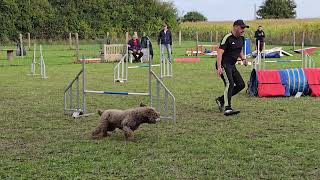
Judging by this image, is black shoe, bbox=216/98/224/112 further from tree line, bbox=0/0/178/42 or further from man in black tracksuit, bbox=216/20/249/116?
tree line, bbox=0/0/178/42

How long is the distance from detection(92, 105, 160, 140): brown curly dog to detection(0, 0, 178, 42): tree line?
153 ft

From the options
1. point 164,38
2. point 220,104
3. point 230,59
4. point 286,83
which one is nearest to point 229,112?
point 220,104

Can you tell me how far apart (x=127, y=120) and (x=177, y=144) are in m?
0.78

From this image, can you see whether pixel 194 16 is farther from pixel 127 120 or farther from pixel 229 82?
pixel 127 120

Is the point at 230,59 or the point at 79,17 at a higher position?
the point at 79,17

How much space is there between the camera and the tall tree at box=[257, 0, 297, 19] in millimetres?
94438

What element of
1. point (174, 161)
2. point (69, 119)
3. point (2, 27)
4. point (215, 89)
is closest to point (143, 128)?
point (69, 119)

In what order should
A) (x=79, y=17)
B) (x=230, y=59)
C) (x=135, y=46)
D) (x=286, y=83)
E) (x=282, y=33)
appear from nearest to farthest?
1. (x=230, y=59)
2. (x=286, y=83)
3. (x=135, y=46)
4. (x=282, y=33)
5. (x=79, y=17)

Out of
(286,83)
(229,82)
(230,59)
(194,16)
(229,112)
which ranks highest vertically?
(194,16)

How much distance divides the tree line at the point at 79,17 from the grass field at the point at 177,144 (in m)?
43.3

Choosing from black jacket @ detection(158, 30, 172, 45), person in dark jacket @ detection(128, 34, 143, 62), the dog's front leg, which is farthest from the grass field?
person in dark jacket @ detection(128, 34, 143, 62)

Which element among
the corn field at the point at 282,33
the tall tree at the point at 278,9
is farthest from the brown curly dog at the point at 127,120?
the tall tree at the point at 278,9

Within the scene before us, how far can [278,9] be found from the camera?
94.8 metres

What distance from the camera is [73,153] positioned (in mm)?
6582
